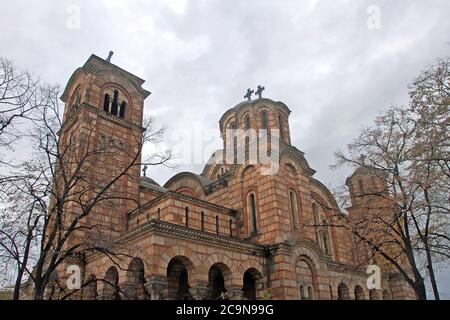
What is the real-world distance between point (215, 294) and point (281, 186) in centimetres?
724

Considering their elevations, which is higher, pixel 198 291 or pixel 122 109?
pixel 122 109

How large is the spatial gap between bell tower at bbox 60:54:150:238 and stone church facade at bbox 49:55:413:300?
0.08 meters

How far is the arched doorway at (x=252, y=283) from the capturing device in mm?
19952

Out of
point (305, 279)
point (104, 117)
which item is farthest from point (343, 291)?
point (104, 117)

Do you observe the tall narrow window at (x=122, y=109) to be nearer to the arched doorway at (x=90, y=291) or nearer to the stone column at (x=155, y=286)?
the arched doorway at (x=90, y=291)

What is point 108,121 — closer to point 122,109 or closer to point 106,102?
point 106,102

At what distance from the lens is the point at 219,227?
22.7 meters

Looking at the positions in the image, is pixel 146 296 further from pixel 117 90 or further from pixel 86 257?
pixel 117 90

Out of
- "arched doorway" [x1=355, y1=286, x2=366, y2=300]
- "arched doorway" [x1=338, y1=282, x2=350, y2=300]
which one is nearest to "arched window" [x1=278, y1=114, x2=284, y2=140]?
"arched doorway" [x1=338, y1=282, x2=350, y2=300]

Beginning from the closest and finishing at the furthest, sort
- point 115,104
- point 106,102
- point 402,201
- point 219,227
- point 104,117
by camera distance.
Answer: point 402,201, point 219,227, point 104,117, point 106,102, point 115,104

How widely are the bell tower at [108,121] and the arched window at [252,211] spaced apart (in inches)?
282

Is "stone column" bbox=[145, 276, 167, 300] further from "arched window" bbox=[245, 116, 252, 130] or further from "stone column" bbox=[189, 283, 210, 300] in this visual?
"arched window" bbox=[245, 116, 252, 130]

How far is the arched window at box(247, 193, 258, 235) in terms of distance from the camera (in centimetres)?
2269

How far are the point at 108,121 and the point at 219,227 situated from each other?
1018 cm
